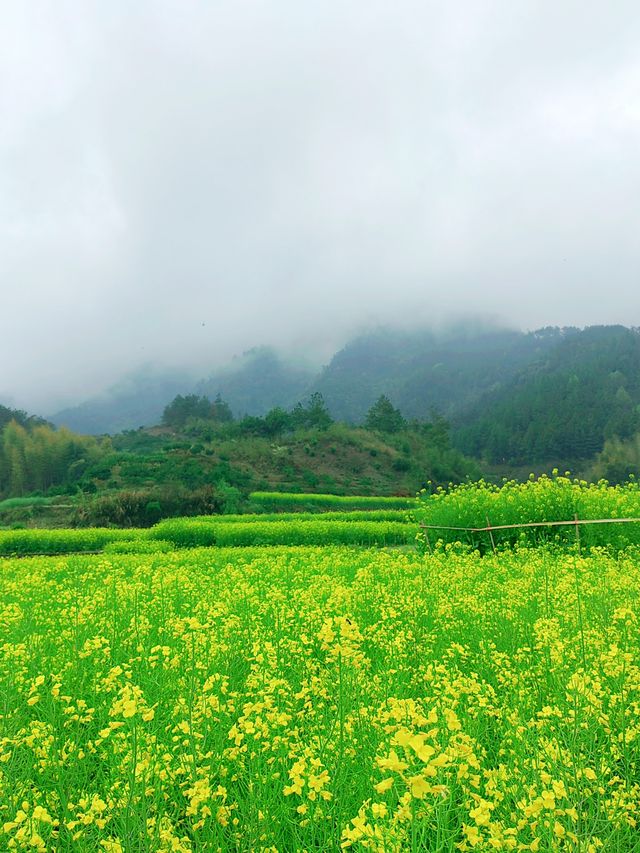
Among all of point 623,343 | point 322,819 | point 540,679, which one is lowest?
point 540,679

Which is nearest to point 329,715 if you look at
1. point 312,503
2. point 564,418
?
point 312,503

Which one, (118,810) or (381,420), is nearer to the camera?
(118,810)

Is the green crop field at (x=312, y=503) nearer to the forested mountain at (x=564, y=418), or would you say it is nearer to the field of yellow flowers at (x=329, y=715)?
the field of yellow flowers at (x=329, y=715)

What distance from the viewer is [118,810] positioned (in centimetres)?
278

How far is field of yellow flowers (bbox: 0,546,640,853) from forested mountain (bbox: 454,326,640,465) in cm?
7047

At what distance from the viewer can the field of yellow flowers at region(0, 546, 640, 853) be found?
96.7 inches

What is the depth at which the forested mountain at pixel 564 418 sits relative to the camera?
7250cm

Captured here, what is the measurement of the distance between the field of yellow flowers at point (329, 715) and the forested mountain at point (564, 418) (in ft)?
231

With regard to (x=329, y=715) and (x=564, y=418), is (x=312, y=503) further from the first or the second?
(x=564, y=418)

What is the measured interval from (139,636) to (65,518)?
27.4 meters

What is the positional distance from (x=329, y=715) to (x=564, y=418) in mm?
80100

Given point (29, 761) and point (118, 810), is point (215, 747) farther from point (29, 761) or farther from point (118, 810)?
point (29, 761)

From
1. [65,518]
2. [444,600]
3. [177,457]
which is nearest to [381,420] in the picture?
[177,457]

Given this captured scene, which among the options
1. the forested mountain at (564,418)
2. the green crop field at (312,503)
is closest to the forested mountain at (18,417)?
the green crop field at (312,503)
